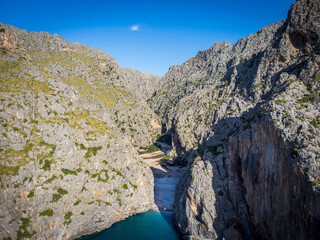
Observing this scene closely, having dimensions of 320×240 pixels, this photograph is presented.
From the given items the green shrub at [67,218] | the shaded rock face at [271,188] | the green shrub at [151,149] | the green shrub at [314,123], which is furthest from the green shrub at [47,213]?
the green shrub at [151,149]

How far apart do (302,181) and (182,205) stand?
2770 cm

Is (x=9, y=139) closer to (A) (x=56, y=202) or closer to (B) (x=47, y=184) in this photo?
(B) (x=47, y=184)

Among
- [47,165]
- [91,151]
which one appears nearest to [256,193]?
[91,151]

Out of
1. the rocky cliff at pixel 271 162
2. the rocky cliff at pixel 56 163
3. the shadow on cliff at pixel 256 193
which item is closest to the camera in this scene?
the shadow on cliff at pixel 256 193

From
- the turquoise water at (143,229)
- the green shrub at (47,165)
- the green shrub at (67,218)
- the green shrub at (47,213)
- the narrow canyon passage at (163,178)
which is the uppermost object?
the green shrub at (47,165)

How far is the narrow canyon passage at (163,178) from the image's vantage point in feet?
195

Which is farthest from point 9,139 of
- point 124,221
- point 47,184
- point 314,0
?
point 314,0

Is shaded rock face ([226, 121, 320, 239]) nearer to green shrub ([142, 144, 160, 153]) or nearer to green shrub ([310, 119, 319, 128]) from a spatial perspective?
green shrub ([310, 119, 319, 128])

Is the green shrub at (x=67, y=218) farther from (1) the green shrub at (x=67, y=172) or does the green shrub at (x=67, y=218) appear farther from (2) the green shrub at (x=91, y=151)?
(2) the green shrub at (x=91, y=151)

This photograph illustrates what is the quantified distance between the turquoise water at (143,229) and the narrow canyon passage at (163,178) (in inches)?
199

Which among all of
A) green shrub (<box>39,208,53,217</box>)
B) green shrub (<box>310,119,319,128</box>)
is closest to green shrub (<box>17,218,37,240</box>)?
green shrub (<box>39,208,53,217</box>)

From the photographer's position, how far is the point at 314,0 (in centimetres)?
5431

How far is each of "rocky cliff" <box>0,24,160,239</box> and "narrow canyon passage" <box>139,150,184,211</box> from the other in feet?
20.7

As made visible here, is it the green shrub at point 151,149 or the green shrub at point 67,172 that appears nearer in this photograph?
the green shrub at point 67,172
